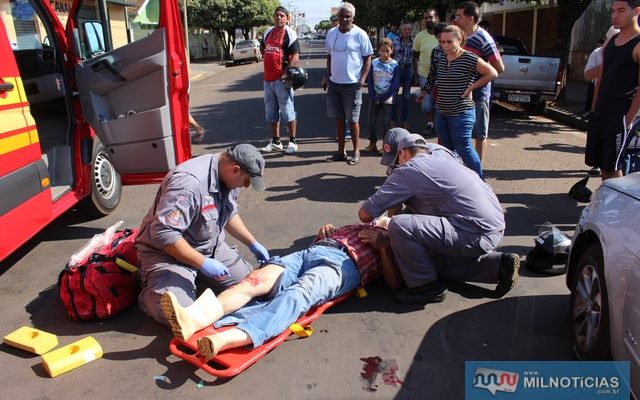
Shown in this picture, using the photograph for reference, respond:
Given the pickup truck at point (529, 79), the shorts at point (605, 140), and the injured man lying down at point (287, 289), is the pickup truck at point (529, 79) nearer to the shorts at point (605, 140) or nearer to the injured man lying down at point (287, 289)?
the shorts at point (605, 140)

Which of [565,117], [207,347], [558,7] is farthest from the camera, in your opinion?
[558,7]

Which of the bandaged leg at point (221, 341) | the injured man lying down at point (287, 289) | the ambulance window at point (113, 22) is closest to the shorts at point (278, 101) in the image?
the ambulance window at point (113, 22)

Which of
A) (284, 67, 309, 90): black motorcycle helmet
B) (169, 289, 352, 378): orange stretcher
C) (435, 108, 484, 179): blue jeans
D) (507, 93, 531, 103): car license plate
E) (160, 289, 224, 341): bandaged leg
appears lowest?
(169, 289, 352, 378): orange stretcher

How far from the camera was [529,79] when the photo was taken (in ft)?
36.3

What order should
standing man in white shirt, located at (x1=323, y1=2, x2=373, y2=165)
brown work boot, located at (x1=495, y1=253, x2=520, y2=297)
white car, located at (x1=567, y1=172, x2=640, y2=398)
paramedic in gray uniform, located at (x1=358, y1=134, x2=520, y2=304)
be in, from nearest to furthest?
white car, located at (x1=567, y1=172, x2=640, y2=398)
paramedic in gray uniform, located at (x1=358, y1=134, x2=520, y2=304)
brown work boot, located at (x1=495, y1=253, x2=520, y2=297)
standing man in white shirt, located at (x1=323, y1=2, x2=373, y2=165)

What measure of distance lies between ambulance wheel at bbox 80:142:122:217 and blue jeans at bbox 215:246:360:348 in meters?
2.52

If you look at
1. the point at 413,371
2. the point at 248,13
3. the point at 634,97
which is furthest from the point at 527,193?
the point at 248,13

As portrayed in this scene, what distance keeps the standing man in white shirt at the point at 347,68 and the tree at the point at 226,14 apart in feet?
104

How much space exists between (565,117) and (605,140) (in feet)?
21.9

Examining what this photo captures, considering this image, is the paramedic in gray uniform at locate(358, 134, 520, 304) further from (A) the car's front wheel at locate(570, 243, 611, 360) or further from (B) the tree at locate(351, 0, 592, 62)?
(B) the tree at locate(351, 0, 592, 62)

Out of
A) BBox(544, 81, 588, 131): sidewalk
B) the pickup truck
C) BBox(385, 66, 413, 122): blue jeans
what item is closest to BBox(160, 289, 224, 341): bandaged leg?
BBox(385, 66, 413, 122): blue jeans

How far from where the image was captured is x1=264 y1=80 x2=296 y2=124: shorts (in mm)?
7602

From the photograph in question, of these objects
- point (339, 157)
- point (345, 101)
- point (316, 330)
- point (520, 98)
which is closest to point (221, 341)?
point (316, 330)

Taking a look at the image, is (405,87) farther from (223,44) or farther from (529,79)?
(223,44)
